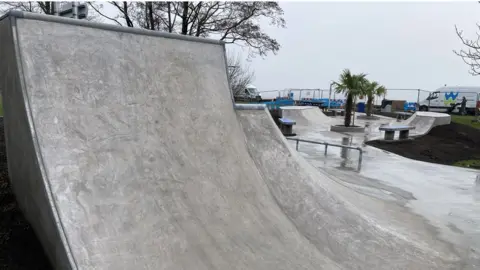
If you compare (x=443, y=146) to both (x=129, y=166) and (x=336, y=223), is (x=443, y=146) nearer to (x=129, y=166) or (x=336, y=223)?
(x=336, y=223)

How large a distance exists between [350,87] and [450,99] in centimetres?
2168

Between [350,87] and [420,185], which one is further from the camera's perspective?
[350,87]

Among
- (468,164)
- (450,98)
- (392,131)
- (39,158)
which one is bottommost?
(468,164)

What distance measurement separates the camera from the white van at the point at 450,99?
3219 cm

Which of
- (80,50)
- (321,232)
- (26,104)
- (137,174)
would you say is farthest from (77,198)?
(321,232)

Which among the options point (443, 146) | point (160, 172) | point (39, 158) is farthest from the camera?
point (443, 146)

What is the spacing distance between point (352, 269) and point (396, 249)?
831 millimetres

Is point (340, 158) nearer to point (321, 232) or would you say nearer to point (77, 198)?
point (321, 232)

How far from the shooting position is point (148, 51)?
3689 millimetres

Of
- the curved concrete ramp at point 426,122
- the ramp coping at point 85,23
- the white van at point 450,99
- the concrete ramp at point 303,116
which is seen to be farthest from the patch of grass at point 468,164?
the white van at point 450,99

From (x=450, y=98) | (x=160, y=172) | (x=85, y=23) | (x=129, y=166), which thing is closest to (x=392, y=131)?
(x=160, y=172)

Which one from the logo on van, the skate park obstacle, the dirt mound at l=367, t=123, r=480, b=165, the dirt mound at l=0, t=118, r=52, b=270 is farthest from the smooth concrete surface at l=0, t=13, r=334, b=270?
the logo on van

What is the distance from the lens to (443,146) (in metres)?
14.0

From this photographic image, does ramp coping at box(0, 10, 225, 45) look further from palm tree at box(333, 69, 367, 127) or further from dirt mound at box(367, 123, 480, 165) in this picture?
palm tree at box(333, 69, 367, 127)
